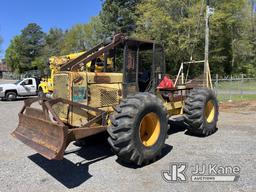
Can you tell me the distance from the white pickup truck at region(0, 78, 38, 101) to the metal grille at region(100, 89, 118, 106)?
1377 cm

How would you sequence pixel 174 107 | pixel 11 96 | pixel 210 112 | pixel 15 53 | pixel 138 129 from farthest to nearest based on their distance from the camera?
pixel 15 53
pixel 11 96
pixel 210 112
pixel 174 107
pixel 138 129

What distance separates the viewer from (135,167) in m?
4.45

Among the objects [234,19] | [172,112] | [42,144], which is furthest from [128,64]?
[234,19]

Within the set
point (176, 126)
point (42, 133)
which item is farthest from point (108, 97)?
point (176, 126)

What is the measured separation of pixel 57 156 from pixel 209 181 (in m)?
2.39

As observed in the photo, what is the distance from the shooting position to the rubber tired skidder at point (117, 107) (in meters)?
4.14

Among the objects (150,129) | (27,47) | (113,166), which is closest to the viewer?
(113,166)

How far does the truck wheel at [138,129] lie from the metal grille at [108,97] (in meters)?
0.77

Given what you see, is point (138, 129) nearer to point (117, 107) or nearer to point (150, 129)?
point (117, 107)

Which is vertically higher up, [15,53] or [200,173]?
[15,53]

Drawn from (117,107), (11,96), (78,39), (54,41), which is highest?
(54,41)

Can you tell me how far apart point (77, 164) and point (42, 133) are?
0.93m

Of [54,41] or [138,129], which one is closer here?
[138,129]

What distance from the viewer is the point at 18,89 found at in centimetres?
1717
